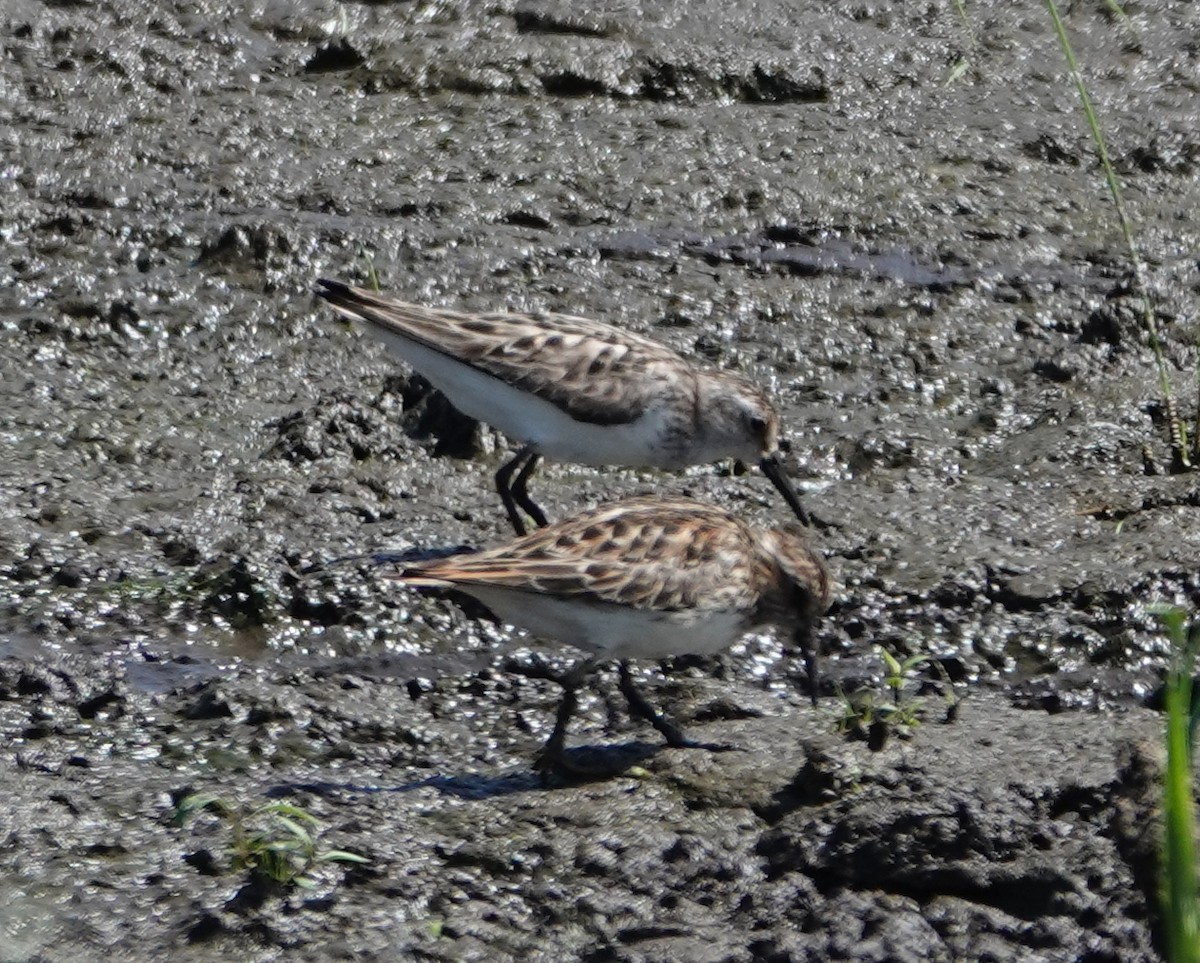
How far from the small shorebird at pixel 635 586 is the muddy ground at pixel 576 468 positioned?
299mm

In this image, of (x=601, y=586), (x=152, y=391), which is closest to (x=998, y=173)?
(x=152, y=391)

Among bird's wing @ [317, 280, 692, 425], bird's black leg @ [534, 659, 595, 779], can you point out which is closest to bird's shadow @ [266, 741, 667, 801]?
bird's black leg @ [534, 659, 595, 779]

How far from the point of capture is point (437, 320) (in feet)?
24.6

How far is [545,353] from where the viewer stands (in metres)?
7.45

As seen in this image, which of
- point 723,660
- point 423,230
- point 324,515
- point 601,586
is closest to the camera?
point 601,586

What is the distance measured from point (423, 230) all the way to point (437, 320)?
186 centimetres

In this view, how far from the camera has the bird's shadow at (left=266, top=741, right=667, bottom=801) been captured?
551 centimetres

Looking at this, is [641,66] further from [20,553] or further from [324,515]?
[20,553]

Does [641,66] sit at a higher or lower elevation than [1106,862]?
higher

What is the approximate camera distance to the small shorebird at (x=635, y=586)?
564 cm

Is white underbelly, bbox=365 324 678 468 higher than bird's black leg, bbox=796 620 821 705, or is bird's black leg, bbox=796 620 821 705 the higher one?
white underbelly, bbox=365 324 678 468

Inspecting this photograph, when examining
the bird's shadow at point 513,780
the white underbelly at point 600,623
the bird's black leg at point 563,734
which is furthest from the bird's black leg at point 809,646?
the bird's black leg at point 563,734

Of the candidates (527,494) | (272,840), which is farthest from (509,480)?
(272,840)

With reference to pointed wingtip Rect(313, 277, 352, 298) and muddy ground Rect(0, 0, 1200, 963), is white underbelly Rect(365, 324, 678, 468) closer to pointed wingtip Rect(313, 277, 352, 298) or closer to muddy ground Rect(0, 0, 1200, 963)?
pointed wingtip Rect(313, 277, 352, 298)
